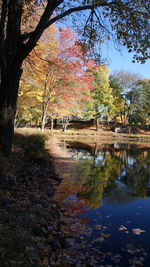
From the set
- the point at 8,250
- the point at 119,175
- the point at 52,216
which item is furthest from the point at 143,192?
the point at 8,250

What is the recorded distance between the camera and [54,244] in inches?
158

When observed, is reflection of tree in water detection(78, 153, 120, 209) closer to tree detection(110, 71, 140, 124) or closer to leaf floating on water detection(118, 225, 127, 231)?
leaf floating on water detection(118, 225, 127, 231)

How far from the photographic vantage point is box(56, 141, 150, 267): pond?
4137 mm

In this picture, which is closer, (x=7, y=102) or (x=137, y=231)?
(x=137, y=231)

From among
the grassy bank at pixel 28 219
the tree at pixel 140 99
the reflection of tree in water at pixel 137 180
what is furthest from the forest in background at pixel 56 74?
the tree at pixel 140 99

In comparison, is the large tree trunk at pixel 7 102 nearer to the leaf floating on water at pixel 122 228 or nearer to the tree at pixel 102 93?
the leaf floating on water at pixel 122 228

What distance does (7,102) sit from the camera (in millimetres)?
7250

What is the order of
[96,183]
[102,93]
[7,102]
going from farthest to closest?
[102,93] < [96,183] < [7,102]

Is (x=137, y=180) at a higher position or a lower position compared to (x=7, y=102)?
lower

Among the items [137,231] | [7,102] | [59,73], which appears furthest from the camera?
[59,73]

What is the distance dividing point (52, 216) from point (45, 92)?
1295 centimetres

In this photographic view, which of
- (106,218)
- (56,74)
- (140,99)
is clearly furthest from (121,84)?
(106,218)

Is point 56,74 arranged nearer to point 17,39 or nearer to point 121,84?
point 17,39

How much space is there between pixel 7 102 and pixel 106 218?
4879 millimetres
